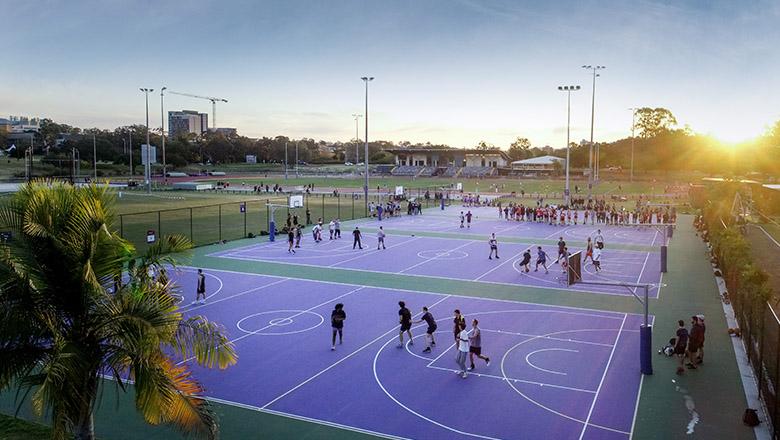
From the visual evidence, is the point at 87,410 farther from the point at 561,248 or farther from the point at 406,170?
the point at 406,170

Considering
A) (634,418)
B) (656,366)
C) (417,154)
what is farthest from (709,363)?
(417,154)

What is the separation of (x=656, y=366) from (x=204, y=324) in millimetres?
13142

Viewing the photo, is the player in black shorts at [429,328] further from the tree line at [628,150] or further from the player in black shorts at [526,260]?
the tree line at [628,150]

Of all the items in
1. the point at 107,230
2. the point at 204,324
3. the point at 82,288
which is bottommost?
the point at 204,324

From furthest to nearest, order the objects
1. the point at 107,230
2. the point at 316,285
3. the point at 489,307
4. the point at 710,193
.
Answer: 1. the point at 710,193
2. the point at 316,285
3. the point at 489,307
4. the point at 107,230

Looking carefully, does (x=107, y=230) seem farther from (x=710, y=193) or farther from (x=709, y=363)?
(x=710, y=193)

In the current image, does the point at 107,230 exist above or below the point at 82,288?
above

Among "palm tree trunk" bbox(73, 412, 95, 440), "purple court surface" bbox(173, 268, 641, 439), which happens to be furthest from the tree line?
"palm tree trunk" bbox(73, 412, 95, 440)

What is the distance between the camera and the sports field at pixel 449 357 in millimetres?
13609

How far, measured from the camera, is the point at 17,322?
8.19 m

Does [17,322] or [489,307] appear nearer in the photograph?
[17,322]

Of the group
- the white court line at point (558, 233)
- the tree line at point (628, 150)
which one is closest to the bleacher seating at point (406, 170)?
the tree line at point (628, 150)

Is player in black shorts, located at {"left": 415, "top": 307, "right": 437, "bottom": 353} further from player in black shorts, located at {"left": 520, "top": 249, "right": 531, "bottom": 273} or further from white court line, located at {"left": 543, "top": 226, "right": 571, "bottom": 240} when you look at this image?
white court line, located at {"left": 543, "top": 226, "right": 571, "bottom": 240}

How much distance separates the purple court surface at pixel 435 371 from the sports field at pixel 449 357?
0.05 m
